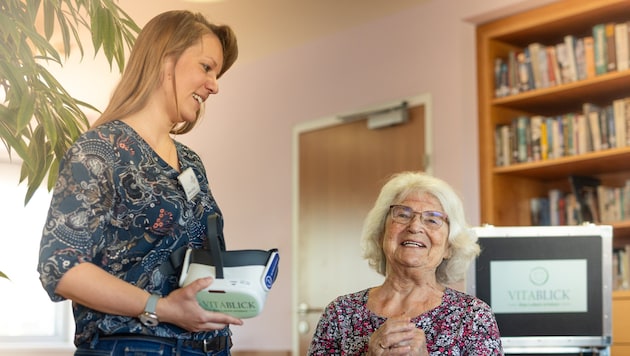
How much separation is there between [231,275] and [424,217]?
93cm

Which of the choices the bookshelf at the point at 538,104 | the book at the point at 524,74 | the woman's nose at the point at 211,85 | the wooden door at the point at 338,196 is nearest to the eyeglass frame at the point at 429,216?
the woman's nose at the point at 211,85

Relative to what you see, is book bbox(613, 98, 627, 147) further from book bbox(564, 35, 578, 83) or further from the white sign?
the white sign

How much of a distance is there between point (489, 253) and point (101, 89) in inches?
163

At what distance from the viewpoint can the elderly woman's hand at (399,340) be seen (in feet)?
6.93

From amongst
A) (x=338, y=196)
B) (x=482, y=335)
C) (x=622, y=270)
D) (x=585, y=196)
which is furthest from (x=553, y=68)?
(x=482, y=335)

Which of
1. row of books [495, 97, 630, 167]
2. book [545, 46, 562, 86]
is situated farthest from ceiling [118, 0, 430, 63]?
row of books [495, 97, 630, 167]

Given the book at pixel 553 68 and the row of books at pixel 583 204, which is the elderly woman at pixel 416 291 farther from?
the book at pixel 553 68

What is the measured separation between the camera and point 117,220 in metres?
1.67

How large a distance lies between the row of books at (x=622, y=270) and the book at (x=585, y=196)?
202 mm

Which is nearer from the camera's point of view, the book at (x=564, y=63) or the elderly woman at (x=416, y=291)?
the elderly woman at (x=416, y=291)

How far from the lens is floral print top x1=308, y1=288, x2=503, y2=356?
2227 mm

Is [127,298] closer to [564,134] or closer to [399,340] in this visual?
[399,340]

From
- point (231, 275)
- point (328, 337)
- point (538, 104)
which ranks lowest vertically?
point (328, 337)

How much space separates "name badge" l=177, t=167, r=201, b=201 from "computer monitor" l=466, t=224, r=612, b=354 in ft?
4.13
